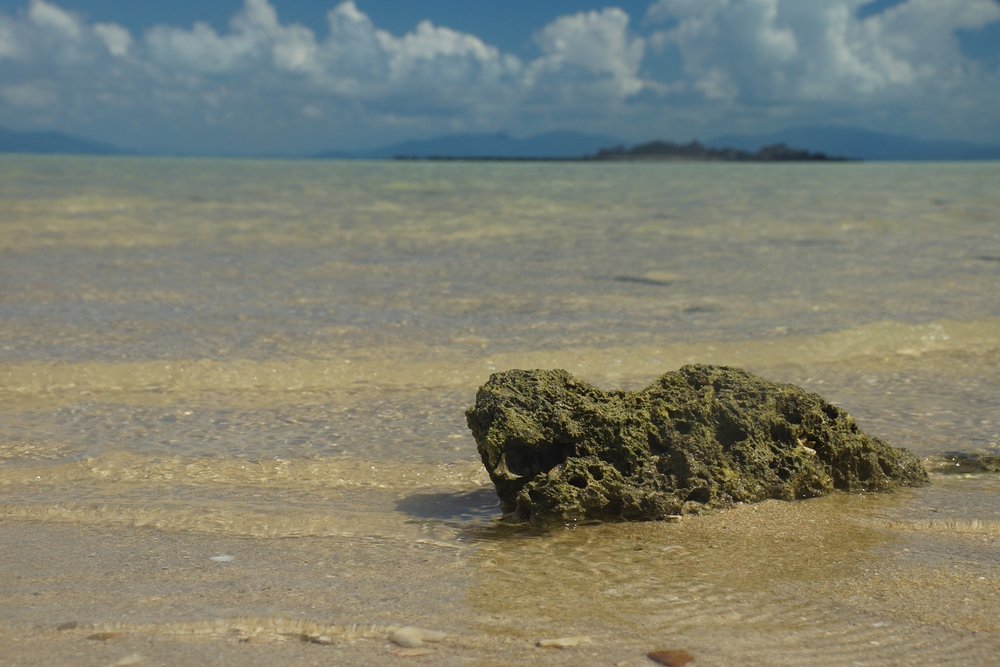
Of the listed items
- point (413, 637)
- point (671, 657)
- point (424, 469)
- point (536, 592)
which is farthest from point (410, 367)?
point (671, 657)

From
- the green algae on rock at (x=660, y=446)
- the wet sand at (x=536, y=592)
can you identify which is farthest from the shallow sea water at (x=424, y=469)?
the green algae on rock at (x=660, y=446)

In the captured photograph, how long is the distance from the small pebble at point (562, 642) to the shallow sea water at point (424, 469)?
0.11ft

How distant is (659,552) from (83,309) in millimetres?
7394

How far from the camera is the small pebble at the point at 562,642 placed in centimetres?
292

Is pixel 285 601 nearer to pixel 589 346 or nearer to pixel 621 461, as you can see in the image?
pixel 621 461

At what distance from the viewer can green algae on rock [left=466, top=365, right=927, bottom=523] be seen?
4094mm

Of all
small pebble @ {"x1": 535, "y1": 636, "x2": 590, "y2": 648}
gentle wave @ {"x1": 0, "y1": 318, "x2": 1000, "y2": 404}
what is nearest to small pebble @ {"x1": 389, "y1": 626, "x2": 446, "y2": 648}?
small pebble @ {"x1": 535, "y1": 636, "x2": 590, "y2": 648}

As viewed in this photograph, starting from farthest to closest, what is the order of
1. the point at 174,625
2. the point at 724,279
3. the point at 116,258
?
the point at 116,258 < the point at 724,279 < the point at 174,625

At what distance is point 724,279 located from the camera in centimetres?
1247

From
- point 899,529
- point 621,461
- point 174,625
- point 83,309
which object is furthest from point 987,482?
point 83,309

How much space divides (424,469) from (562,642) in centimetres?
214

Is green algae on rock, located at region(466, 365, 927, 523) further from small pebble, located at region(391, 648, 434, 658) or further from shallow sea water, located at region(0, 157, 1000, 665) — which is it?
small pebble, located at region(391, 648, 434, 658)

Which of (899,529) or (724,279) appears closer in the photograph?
(899,529)

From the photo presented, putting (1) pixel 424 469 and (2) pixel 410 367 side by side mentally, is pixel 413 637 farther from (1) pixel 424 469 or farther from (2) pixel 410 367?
(2) pixel 410 367
